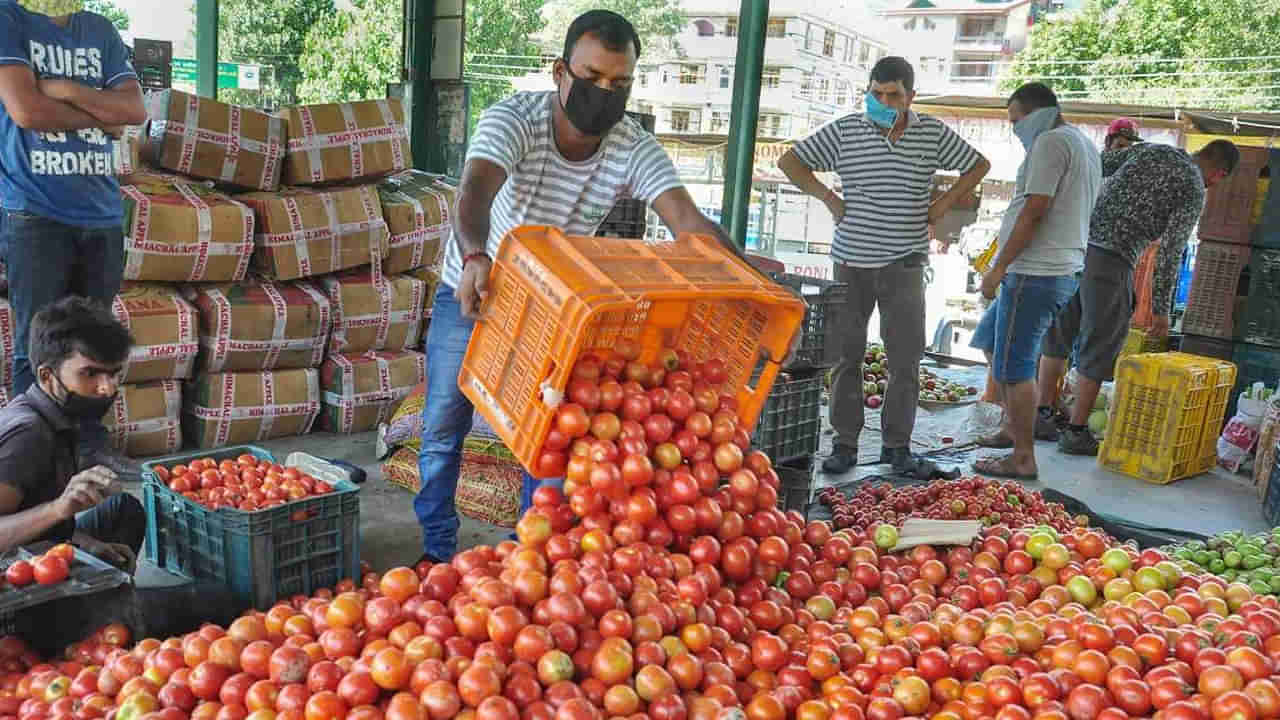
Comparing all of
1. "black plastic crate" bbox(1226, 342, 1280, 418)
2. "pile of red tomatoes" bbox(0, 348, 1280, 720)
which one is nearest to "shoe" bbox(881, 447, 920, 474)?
"pile of red tomatoes" bbox(0, 348, 1280, 720)

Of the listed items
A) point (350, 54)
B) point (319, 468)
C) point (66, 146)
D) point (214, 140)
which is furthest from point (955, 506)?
point (350, 54)

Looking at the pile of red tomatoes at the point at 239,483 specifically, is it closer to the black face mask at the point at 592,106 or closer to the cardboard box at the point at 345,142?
the black face mask at the point at 592,106

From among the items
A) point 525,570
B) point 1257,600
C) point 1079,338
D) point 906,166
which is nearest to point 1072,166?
point 906,166

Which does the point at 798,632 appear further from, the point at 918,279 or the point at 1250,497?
the point at 1250,497

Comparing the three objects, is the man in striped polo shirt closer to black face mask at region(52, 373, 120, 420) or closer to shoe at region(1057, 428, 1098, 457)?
shoe at region(1057, 428, 1098, 457)

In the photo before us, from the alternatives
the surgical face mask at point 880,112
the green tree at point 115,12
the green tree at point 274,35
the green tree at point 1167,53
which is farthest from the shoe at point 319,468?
the green tree at point 1167,53

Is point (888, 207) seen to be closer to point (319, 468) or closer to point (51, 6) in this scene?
point (319, 468)

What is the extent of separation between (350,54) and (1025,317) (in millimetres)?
9011

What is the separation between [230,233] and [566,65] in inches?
116

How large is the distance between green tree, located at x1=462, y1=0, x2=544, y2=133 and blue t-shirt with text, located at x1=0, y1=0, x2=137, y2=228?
18.1ft

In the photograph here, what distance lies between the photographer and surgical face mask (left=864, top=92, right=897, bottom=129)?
5215mm

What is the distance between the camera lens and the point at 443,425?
345 cm

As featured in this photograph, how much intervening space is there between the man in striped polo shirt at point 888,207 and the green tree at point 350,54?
18.5 feet

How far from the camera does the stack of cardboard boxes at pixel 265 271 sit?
16.6ft
